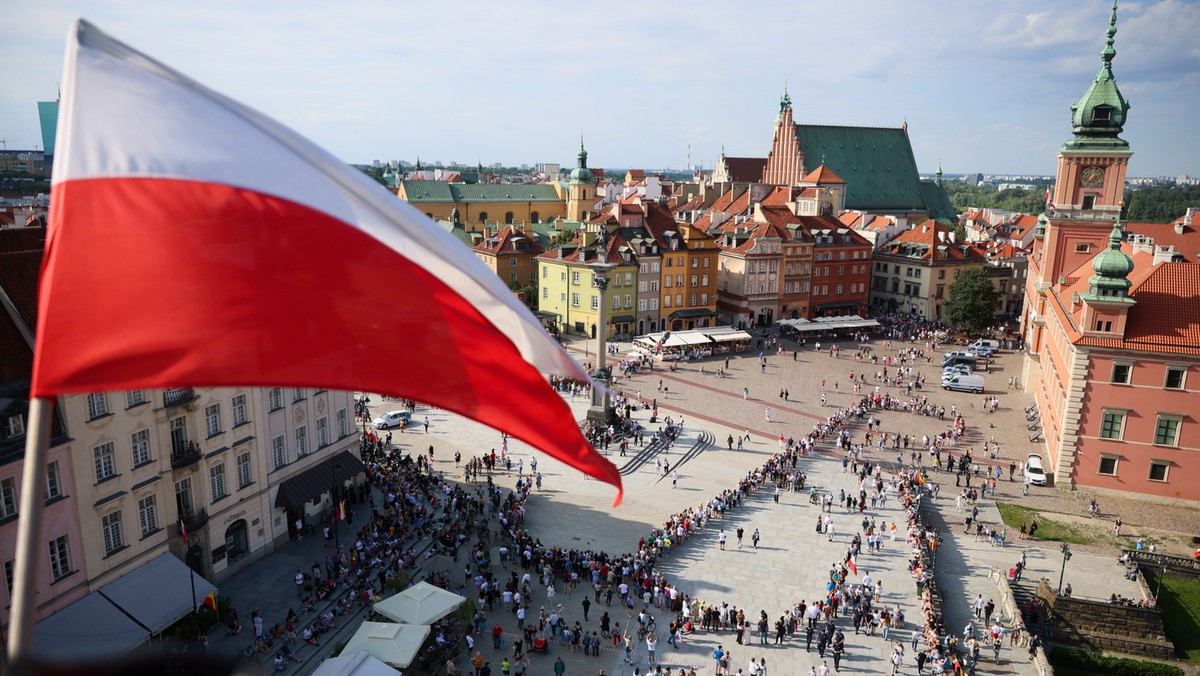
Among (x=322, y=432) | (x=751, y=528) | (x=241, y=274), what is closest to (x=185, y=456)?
(x=322, y=432)

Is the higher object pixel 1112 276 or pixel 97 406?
pixel 1112 276

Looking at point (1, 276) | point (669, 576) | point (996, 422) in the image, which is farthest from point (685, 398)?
point (1, 276)

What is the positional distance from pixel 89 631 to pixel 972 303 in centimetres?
7430

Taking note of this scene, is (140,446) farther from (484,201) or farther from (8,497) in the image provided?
(484,201)

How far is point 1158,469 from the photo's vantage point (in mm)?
41906

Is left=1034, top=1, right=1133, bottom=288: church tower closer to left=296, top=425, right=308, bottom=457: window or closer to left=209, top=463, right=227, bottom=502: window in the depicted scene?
left=296, top=425, right=308, bottom=457: window

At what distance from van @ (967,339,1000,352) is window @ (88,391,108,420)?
228 feet

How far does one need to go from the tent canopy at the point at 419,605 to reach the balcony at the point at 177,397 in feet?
30.9

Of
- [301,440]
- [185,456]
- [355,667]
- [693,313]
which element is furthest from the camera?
[693,313]

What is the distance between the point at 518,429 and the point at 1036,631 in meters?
30.8

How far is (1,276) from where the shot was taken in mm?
23797

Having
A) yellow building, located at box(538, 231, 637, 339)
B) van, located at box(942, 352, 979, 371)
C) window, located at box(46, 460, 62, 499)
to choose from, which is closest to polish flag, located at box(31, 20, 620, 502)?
Result: window, located at box(46, 460, 62, 499)

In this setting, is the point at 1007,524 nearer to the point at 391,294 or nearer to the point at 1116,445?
the point at 1116,445

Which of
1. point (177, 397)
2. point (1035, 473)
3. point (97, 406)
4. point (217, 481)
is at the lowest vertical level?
point (1035, 473)
